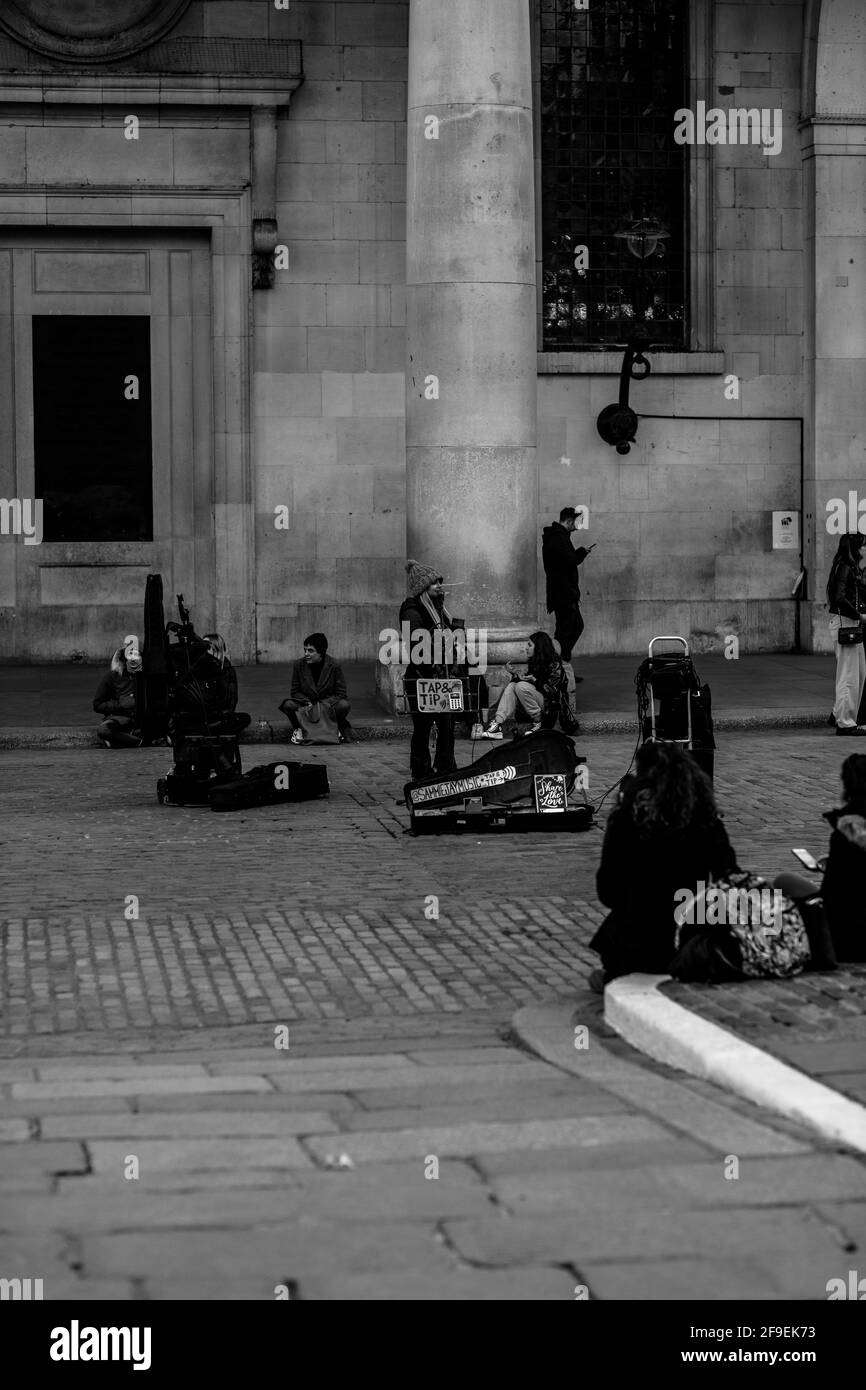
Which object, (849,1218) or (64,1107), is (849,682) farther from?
(849,1218)

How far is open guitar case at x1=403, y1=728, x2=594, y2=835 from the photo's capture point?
555 inches

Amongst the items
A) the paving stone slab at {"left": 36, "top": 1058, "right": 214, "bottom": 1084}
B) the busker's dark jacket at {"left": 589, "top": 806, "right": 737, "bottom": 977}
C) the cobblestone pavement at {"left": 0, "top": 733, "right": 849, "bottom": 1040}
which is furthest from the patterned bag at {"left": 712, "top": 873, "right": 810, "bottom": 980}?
the paving stone slab at {"left": 36, "top": 1058, "right": 214, "bottom": 1084}

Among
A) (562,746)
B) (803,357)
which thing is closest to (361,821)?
(562,746)

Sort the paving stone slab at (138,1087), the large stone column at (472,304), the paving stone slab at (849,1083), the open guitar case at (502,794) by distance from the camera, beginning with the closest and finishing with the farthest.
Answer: the paving stone slab at (849,1083), the paving stone slab at (138,1087), the open guitar case at (502,794), the large stone column at (472,304)

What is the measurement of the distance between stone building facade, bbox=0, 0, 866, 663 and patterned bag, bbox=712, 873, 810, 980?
14895 millimetres

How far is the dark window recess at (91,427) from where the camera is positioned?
2436cm

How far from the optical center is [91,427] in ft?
80.2

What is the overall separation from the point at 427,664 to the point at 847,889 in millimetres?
7134

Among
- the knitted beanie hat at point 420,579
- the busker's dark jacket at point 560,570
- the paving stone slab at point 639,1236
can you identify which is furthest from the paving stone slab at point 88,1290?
the busker's dark jacket at point 560,570

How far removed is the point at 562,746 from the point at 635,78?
13.5 metres

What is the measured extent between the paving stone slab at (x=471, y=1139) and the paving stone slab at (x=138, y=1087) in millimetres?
952

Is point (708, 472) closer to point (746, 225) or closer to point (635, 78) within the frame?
point (746, 225)

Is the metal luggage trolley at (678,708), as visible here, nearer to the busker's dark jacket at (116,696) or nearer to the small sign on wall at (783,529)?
the busker's dark jacket at (116,696)

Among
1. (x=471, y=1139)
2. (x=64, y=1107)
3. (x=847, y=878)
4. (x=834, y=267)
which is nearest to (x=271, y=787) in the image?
(x=847, y=878)
